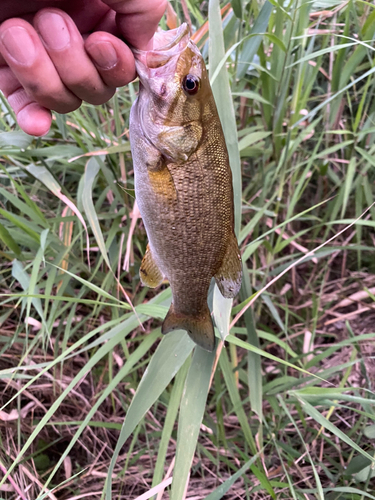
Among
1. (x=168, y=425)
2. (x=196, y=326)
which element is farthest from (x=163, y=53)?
(x=168, y=425)

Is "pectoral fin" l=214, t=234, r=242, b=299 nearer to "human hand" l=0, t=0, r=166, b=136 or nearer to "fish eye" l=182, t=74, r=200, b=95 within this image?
"fish eye" l=182, t=74, r=200, b=95

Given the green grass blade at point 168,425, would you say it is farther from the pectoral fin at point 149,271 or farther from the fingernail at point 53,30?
the fingernail at point 53,30

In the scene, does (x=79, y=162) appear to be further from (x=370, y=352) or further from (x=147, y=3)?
(x=370, y=352)

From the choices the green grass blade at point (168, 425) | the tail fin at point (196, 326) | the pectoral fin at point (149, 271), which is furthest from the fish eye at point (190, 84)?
the green grass blade at point (168, 425)

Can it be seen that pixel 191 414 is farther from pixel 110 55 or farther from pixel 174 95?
pixel 110 55

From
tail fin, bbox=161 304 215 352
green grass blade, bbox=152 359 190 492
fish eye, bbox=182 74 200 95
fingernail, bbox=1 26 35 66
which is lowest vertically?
green grass blade, bbox=152 359 190 492

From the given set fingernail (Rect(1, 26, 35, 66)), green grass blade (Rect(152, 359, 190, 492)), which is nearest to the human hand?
fingernail (Rect(1, 26, 35, 66))
